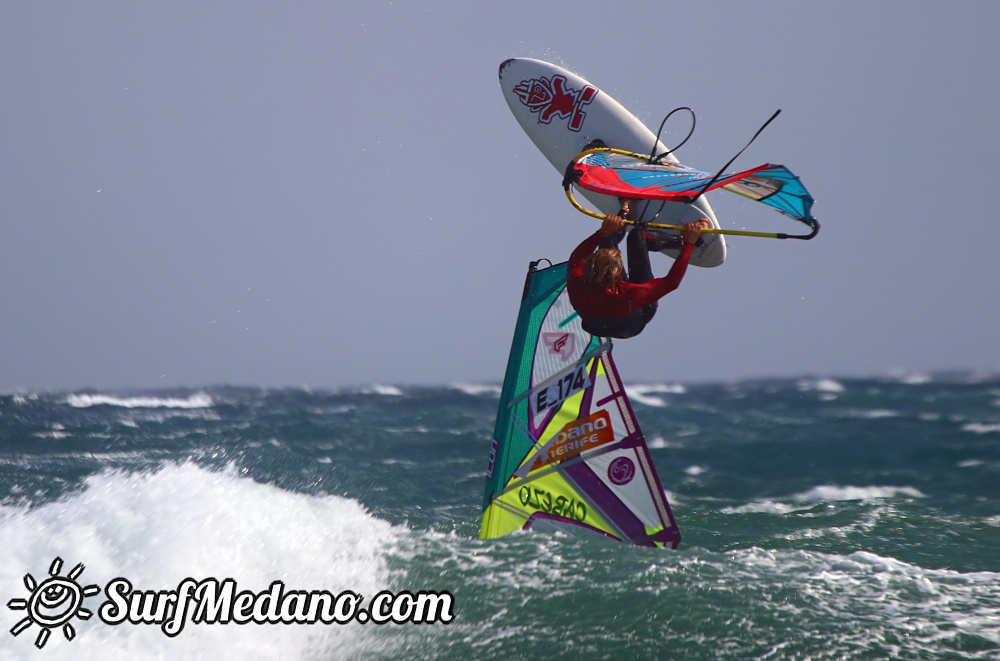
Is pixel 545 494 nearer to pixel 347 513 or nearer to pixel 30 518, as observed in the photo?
pixel 347 513

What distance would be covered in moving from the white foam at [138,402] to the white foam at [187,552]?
10879 mm

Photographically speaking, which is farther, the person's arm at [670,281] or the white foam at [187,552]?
the person's arm at [670,281]

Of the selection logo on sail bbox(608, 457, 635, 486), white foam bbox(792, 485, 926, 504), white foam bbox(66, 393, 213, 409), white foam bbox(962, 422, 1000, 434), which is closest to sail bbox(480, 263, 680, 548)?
logo on sail bbox(608, 457, 635, 486)

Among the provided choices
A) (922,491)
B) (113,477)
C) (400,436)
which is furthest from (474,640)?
(400,436)

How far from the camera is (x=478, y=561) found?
552 centimetres

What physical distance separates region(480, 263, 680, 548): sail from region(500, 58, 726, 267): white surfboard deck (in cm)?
86

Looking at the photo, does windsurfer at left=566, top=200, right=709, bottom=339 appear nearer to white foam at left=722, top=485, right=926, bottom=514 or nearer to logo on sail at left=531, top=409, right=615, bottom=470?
logo on sail at left=531, top=409, right=615, bottom=470

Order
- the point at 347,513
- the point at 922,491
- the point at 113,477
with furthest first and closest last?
the point at 922,491
the point at 347,513
the point at 113,477

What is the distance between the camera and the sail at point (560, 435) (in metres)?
5.89

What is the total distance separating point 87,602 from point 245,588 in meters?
0.85

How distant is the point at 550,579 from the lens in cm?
515
